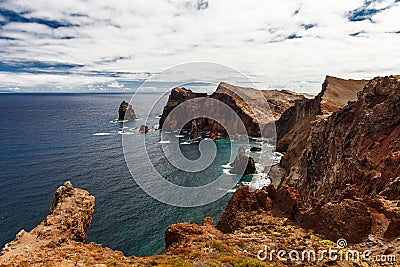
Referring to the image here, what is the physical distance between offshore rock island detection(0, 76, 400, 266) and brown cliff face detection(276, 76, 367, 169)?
1599 inches

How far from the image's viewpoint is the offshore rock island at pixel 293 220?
17016mm

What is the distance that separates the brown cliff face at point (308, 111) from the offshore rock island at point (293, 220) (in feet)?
133

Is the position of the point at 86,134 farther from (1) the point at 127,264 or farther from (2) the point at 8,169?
(1) the point at 127,264

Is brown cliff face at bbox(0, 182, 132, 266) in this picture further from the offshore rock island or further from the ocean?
the ocean

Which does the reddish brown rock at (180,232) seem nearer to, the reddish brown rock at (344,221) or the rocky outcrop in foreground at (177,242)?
the rocky outcrop in foreground at (177,242)

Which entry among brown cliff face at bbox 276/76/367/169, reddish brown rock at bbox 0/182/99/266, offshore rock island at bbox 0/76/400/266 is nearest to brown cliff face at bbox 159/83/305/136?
brown cliff face at bbox 276/76/367/169

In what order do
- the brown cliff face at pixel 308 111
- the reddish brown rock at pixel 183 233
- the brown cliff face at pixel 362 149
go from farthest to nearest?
the brown cliff face at pixel 308 111, the brown cliff face at pixel 362 149, the reddish brown rock at pixel 183 233

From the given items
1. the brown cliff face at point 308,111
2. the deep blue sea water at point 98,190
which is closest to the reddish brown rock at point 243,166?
the deep blue sea water at point 98,190

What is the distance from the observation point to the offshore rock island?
17.0 m

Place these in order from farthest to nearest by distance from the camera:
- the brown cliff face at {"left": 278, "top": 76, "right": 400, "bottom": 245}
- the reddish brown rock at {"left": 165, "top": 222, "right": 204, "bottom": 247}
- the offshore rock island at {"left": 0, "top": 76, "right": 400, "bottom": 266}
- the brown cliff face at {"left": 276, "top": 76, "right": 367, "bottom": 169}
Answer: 1. the brown cliff face at {"left": 276, "top": 76, "right": 367, "bottom": 169}
2. the reddish brown rock at {"left": 165, "top": 222, "right": 204, "bottom": 247}
3. the brown cliff face at {"left": 278, "top": 76, "right": 400, "bottom": 245}
4. the offshore rock island at {"left": 0, "top": 76, "right": 400, "bottom": 266}

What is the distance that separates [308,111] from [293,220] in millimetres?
→ 96838

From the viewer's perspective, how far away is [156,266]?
15695 millimetres

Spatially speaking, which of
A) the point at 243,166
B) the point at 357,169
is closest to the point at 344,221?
the point at 357,169

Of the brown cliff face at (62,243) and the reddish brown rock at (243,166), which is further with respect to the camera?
the reddish brown rock at (243,166)
